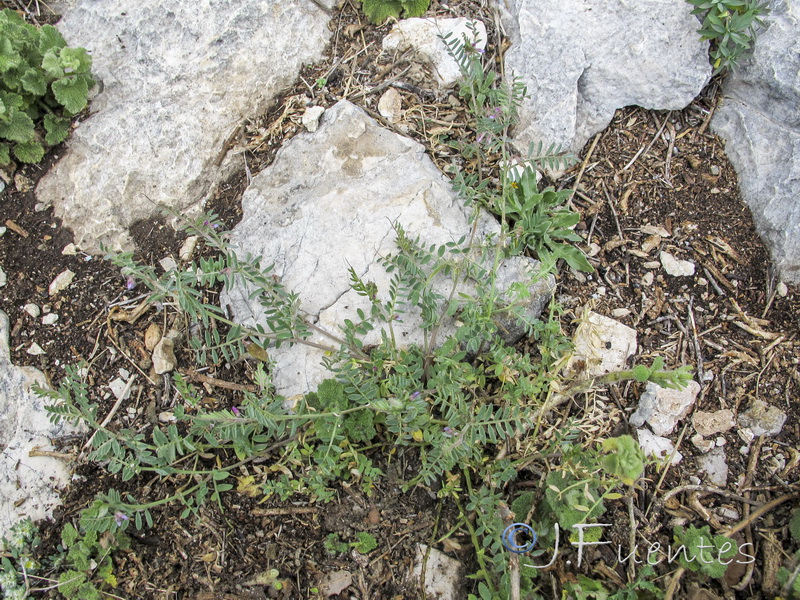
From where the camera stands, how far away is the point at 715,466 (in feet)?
8.74

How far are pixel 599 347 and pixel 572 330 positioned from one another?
0.51ft

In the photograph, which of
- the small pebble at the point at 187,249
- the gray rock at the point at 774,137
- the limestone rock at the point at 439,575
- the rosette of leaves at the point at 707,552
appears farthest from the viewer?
the small pebble at the point at 187,249

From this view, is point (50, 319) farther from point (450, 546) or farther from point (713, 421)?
point (713, 421)

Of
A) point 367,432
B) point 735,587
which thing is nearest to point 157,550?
point 367,432

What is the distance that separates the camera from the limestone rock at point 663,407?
8.95 feet

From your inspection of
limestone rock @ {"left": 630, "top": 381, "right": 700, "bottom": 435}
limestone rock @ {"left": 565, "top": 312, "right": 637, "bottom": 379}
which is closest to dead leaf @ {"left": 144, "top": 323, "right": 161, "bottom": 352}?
limestone rock @ {"left": 565, "top": 312, "right": 637, "bottom": 379}

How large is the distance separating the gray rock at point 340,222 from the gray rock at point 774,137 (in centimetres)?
119

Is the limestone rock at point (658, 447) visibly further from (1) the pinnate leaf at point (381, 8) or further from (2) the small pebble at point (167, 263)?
(1) the pinnate leaf at point (381, 8)

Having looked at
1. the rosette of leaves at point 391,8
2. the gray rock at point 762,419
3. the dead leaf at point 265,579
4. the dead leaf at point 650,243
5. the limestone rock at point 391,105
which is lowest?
the gray rock at point 762,419

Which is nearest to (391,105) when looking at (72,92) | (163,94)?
(163,94)

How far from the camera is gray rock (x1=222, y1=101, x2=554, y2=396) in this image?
2.95m

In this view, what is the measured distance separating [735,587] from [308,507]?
6.00ft

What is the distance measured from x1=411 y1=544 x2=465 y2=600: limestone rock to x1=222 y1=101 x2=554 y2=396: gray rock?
0.95 metres

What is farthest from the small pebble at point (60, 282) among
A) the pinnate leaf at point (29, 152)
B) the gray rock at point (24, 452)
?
the pinnate leaf at point (29, 152)
